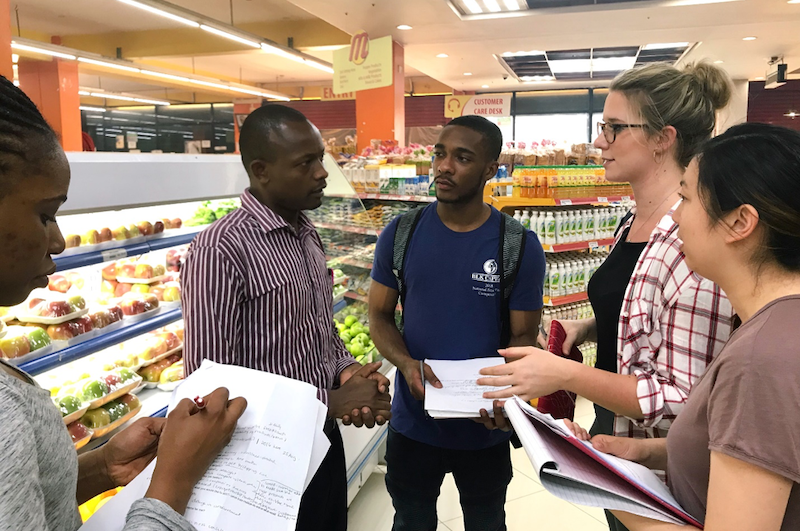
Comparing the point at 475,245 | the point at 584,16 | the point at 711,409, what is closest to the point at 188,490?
the point at 711,409

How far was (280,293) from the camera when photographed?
168 cm

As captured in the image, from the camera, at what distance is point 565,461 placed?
1051 mm

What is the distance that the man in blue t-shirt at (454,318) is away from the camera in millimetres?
Result: 2188

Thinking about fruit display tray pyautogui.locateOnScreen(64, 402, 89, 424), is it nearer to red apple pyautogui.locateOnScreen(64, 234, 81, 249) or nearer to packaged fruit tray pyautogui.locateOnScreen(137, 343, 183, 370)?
packaged fruit tray pyautogui.locateOnScreen(137, 343, 183, 370)

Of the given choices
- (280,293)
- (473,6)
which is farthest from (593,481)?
(473,6)

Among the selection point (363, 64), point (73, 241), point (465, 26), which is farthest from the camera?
point (465, 26)

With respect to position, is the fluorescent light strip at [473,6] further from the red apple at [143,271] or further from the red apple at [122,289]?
the red apple at [122,289]

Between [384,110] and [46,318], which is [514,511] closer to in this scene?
[46,318]

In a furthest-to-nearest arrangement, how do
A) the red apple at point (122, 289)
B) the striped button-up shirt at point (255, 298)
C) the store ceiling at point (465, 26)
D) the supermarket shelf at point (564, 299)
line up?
1. the store ceiling at point (465, 26)
2. the supermarket shelf at point (564, 299)
3. the red apple at point (122, 289)
4. the striped button-up shirt at point (255, 298)

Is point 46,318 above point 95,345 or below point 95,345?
above

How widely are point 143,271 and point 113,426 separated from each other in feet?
2.69

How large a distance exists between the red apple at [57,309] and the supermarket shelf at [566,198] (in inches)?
146

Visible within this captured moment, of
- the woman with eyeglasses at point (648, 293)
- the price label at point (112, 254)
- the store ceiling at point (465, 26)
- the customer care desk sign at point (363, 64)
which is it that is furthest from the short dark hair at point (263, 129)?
the store ceiling at point (465, 26)

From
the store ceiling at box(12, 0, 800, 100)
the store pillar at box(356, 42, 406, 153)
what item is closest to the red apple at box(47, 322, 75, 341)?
the store ceiling at box(12, 0, 800, 100)
